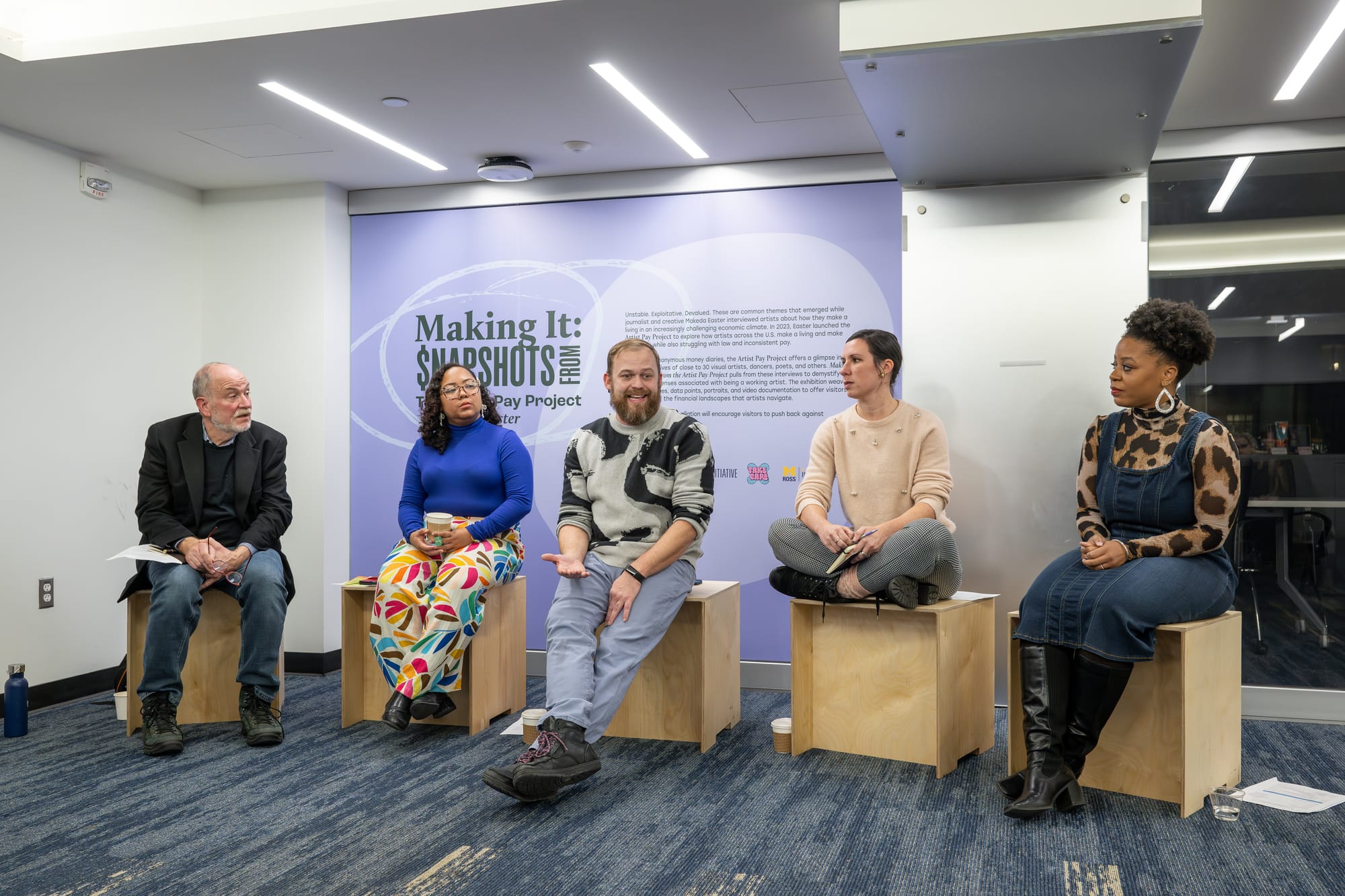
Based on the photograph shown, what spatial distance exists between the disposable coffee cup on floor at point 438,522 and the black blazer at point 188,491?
2.40ft

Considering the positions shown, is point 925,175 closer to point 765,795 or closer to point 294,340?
point 765,795

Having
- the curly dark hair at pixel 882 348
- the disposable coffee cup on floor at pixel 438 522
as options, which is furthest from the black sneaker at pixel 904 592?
the disposable coffee cup on floor at pixel 438 522

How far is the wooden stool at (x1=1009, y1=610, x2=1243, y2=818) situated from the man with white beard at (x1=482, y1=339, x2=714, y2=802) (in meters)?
1.18

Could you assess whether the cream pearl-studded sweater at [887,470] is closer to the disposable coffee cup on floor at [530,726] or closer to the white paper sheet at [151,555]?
the disposable coffee cup on floor at [530,726]

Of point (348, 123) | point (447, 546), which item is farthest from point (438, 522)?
point (348, 123)

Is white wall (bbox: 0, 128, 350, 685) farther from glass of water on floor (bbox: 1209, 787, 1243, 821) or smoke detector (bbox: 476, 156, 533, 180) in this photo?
glass of water on floor (bbox: 1209, 787, 1243, 821)

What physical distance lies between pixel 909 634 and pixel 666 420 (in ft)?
3.80

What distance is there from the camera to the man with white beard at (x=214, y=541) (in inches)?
146

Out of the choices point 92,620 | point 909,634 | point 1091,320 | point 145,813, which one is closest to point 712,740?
point 909,634

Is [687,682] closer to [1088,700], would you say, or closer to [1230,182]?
[1088,700]

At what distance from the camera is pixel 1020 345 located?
4176 millimetres

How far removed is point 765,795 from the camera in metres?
3.10

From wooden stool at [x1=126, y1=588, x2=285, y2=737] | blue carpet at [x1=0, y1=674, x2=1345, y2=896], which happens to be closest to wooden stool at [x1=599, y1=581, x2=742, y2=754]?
blue carpet at [x1=0, y1=674, x2=1345, y2=896]

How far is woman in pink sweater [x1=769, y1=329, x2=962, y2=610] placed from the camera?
327 centimetres
